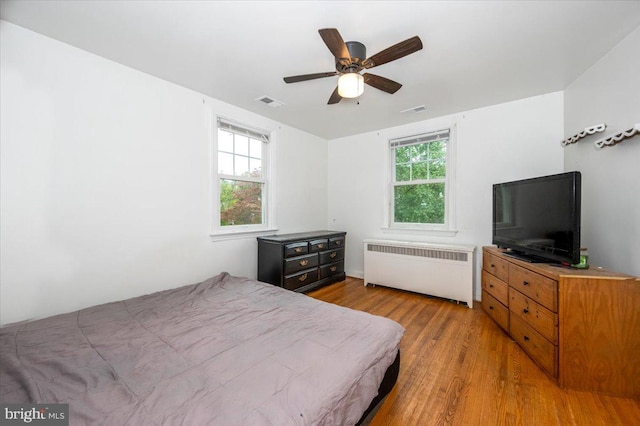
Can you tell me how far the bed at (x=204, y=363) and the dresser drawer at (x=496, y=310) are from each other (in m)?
1.47

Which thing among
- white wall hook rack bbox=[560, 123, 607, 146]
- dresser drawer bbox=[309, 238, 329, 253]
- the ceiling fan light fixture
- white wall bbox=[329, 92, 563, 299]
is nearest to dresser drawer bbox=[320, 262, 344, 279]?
dresser drawer bbox=[309, 238, 329, 253]

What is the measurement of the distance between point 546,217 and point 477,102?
1731mm

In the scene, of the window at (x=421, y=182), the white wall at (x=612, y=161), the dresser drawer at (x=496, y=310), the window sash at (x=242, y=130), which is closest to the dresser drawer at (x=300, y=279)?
the window at (x=421, y=182)

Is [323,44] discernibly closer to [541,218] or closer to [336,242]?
[541,218]

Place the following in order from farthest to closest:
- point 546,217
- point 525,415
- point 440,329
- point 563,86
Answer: point 563,86 < point 440,329 < point 546,217 < point 525,415

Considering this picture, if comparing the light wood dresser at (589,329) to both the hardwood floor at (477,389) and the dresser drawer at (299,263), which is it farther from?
the dresser drawer at (299,263)

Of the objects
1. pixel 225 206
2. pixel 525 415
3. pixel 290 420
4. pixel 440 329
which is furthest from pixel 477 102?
pixel 290 420

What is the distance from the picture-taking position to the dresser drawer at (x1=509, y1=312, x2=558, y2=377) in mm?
1759

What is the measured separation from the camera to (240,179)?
11.0 ft

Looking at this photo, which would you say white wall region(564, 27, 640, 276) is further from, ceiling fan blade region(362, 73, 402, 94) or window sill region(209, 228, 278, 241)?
window sill region(209, 228, 278, 241)

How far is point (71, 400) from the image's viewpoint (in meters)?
0.99

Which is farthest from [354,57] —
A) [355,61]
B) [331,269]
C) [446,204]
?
[331,269]

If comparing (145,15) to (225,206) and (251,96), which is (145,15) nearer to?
(251,96)

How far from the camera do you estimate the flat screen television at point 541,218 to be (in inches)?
73.5
